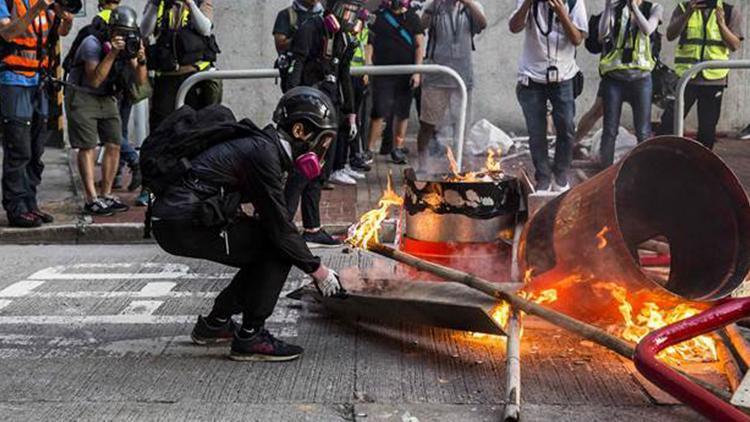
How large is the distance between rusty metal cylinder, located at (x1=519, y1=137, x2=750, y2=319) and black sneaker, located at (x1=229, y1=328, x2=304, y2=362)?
135cm

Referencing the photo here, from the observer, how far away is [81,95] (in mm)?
8227

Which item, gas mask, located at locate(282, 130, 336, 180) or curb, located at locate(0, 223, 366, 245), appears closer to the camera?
gas mask, located at locate(282, 130, 336, 180)

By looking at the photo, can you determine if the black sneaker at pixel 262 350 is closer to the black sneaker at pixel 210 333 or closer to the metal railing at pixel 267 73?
the black sneaker at pixel 210 333

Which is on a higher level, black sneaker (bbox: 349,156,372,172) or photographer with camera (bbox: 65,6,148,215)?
photographer with camera (bbox: 65,6,148,215)

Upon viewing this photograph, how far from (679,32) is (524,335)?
519 centimetres

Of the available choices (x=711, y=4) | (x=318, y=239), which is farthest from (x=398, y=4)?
(x=318, y=239)

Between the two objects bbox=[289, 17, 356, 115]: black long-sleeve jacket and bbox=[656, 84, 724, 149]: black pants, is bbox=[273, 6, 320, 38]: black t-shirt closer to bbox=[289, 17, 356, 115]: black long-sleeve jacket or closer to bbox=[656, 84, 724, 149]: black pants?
bbox=[289, 17, 356, 115]: black long-sleeve jacket

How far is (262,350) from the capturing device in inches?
197

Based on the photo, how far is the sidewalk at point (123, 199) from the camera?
7.99 metres

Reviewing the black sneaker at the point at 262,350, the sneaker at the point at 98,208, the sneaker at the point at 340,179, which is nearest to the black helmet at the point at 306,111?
the black sneaker at the point at 262,350

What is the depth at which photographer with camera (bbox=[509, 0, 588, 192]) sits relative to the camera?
8359mm

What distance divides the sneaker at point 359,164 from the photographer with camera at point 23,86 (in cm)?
321

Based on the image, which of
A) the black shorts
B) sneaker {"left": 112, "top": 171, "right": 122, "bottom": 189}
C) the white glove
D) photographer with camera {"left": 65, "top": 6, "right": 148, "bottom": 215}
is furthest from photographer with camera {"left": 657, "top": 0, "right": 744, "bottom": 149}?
the white glove

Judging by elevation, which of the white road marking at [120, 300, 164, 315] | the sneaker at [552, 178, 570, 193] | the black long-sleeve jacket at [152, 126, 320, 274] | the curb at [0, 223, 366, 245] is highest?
the black long-sleeve jacket at [152, 126, 320, 274]
